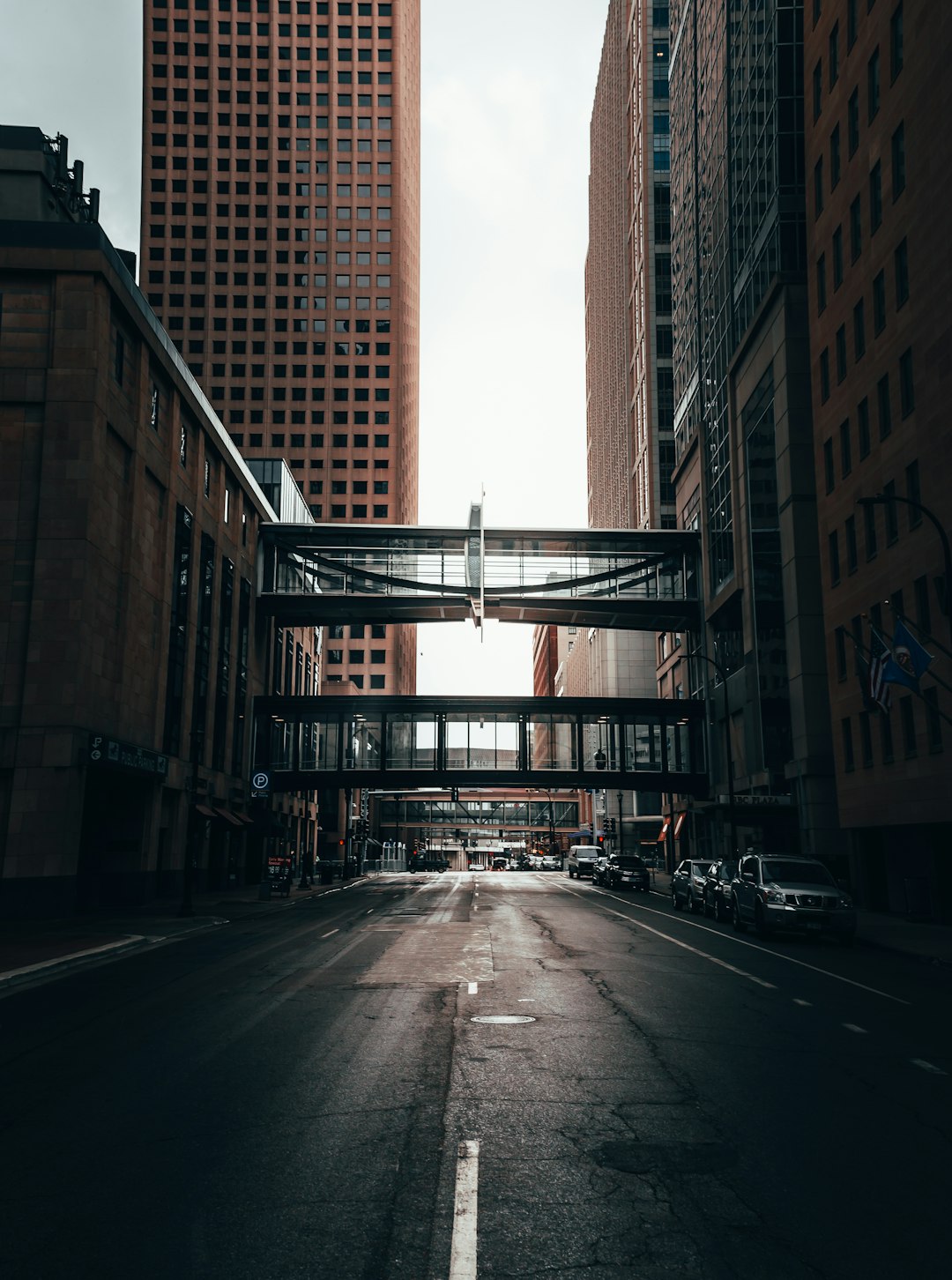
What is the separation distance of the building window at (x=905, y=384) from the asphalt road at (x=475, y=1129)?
22.5 metres

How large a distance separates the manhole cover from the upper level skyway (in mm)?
52969

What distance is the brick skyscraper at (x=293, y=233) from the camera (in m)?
132

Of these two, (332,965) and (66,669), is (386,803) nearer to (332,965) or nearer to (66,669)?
(66,669)

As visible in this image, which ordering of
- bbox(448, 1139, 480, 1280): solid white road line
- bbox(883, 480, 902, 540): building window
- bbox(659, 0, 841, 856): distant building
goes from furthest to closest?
bbox(659, 0, 841, 856): distant building < bbox(883, 480, 902, 540): building window < bbox(448, 1139, 480, 1280): solid white road line

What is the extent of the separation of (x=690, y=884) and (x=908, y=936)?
10.8 metres

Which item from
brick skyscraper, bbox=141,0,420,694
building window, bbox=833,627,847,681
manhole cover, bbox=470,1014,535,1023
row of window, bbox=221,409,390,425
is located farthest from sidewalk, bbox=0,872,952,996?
row of window, bbox=221,409,390,425

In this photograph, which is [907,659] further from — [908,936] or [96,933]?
[96,933]

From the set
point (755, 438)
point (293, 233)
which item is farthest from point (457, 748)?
point (293, 233)

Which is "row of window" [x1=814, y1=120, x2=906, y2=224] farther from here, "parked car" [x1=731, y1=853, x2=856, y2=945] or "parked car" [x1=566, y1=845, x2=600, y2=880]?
"parked car" [x1=566, y1=845, x2=600, y2=880]

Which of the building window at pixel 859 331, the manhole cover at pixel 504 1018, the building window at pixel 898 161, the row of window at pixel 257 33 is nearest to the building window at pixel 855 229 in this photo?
the building window at pixel 859 331

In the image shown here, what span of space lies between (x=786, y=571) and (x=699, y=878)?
16400mm

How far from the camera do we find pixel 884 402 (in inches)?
1463

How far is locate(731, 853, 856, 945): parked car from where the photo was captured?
2497 centimetres

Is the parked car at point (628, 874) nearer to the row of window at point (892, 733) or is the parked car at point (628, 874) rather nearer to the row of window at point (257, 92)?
the row of window at point (892, 733)
